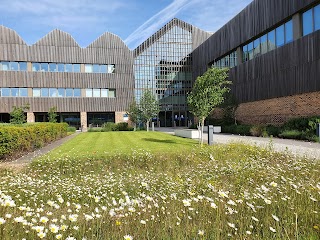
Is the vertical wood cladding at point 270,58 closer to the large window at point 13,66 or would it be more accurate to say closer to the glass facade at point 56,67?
the glass facade at point 56,67

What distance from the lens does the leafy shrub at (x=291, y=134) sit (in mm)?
17683

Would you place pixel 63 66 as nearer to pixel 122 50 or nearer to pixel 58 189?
pixel 122 50

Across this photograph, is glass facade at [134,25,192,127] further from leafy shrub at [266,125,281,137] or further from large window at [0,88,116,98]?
Answer: leafy shrub at [266,125,281,137]

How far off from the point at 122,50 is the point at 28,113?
17.5 metres

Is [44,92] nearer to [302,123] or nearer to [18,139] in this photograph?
[18,139]

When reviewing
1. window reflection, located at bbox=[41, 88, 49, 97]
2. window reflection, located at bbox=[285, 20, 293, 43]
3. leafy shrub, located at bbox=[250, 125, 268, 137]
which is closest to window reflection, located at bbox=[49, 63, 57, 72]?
window reflection, located at bbox=[41, 88, 49, 97]

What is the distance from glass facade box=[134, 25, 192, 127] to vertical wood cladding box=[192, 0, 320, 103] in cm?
1458

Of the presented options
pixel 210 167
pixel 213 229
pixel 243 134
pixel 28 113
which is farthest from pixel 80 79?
pixel 213 229

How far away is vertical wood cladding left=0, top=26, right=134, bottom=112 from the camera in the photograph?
130 feet

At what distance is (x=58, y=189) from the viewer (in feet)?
19.8

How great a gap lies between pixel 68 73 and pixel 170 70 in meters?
17.6

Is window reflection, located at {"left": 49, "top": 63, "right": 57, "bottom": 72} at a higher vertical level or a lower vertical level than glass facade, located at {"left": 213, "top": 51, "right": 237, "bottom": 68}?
higher

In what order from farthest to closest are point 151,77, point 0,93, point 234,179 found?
point 151,77, point 0,93, point 234,179

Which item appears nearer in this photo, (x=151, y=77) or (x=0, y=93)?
(x=0, y=93)
